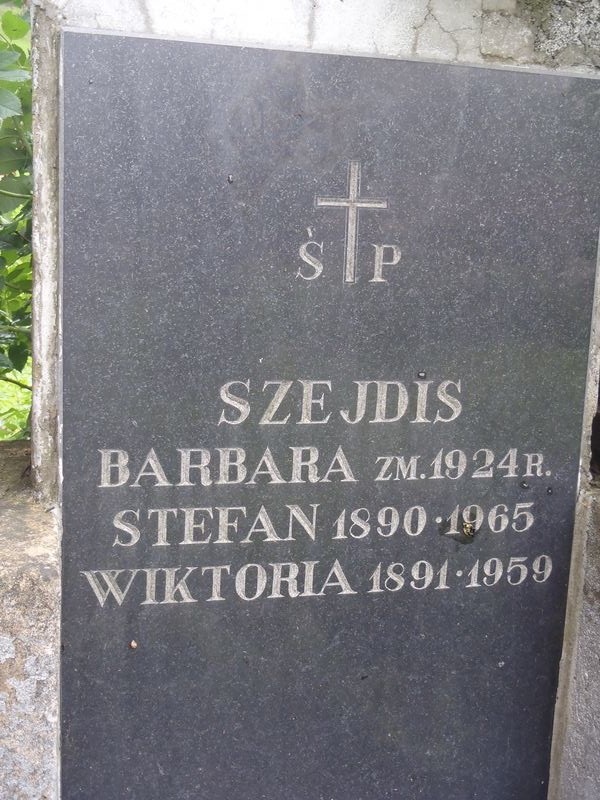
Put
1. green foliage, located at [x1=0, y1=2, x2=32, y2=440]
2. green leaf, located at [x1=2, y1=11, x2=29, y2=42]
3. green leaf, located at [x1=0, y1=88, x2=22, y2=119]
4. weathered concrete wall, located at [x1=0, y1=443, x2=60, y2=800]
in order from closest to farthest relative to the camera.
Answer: weathered concrete wall, located at [x1=0, y1=443, x2=60, y2=800] < green leaf, located at [x1=0, y1=88, x2=22, y2=119] < green foliage, located at [x1=0, y1=2, x2=32, y2=440] < green leaf, located at [x1=2, y1=11, x2=29, y2=42]

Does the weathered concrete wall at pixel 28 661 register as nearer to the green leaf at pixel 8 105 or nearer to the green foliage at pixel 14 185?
the green foliage at pixel 14 185

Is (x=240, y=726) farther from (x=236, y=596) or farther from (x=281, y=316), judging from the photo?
(x=281, y=316)

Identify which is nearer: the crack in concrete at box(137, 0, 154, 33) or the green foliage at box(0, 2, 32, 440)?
the crack in concrete at box(137, 0, 154, 33)

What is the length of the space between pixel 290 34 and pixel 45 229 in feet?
2.07

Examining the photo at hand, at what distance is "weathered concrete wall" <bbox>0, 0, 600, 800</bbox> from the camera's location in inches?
68.7

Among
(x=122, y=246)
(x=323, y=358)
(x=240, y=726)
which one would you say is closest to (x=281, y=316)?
(x=323, y=358)

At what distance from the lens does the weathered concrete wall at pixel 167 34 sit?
175 cm

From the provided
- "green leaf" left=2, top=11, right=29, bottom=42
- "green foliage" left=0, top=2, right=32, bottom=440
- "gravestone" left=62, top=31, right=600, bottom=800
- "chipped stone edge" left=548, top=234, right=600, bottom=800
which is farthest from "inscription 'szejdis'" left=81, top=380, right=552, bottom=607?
"green leaf" left=2, top=11, right=29, bottom=42

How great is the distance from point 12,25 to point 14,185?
0.36m

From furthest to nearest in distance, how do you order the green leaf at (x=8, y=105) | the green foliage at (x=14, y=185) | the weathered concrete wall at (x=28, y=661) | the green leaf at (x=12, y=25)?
the green leaf at (x=12, y=25) → the green foliage at (x=14, y=185) → the green leaf at (x=8, y=105) → the weathered concrete wall at (x=28, y=661)

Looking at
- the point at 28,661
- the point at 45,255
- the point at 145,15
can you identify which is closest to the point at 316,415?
the point at 45,255

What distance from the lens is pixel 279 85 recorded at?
185 cm

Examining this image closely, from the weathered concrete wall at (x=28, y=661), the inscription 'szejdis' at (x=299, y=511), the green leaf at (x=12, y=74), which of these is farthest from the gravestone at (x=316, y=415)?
the green leaf at (x=12, y=74)

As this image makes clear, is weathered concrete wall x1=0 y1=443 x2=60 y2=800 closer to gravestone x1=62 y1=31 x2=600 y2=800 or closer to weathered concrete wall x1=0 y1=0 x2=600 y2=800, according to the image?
weathered concrete wall x1=0 y1=0 x2=600 y2=800
